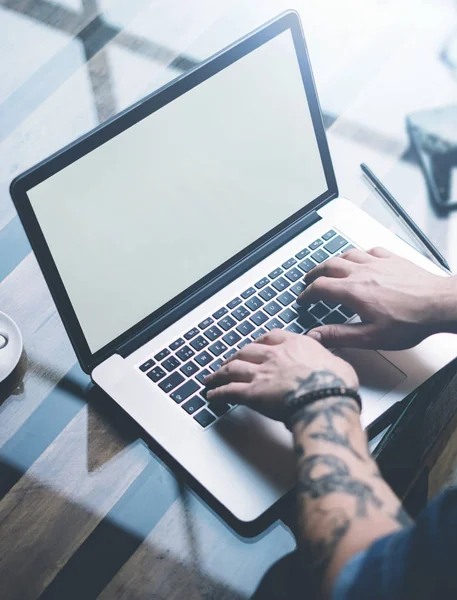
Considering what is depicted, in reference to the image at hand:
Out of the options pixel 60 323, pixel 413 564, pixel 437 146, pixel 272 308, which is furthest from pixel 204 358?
pixel 437 146

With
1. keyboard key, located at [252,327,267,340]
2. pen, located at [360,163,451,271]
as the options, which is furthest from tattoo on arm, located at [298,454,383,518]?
pen, located at [360,163,451,271]

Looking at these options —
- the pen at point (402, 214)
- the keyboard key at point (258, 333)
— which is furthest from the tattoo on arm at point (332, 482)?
the pen at point (402, 214)


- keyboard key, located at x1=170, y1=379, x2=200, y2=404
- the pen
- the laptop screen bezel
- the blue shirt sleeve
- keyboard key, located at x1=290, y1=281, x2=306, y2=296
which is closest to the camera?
the blue shirt sleeve

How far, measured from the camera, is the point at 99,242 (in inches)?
32.1

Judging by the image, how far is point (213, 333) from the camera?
90 cm

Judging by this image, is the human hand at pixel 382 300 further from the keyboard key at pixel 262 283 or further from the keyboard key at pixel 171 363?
the keyboard key at pixel 171 363

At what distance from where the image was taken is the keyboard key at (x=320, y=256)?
0.98 meters

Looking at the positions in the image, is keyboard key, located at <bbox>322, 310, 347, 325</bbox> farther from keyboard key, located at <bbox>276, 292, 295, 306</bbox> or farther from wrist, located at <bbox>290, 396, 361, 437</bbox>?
wrist, located at <bbox>290, 396, 361, 437</bbox>

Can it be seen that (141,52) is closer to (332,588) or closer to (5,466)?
(5,466)

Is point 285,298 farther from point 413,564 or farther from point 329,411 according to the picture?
point 413,564

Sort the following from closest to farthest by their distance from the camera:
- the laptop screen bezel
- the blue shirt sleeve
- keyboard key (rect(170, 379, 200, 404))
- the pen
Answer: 1. the blue shirt sleeve
2. the laptop screen bezel
3. keyboard key (rect(170, 379, 200, 404))
4. the pen

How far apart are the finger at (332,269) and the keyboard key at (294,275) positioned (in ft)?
0.05

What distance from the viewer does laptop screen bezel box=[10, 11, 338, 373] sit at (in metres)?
0.74

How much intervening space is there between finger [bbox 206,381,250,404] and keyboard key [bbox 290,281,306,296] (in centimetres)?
18
